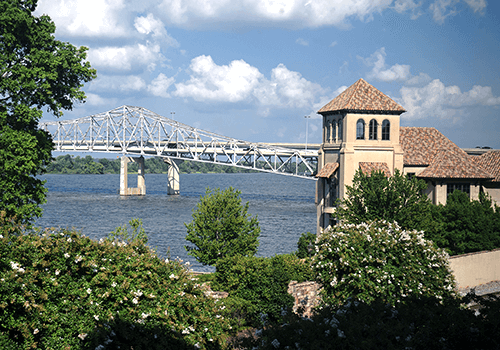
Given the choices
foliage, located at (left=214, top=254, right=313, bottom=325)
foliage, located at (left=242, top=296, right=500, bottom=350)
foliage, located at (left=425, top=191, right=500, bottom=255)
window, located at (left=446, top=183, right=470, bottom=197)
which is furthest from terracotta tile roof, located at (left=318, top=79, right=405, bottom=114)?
foliage, located at (left=242, top=296, right=500, bottom=350)

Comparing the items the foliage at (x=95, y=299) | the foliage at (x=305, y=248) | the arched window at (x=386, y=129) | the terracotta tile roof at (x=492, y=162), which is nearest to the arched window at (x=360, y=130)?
the arched window at (x=386, y=129)

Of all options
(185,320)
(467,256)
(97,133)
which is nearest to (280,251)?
(467,256)

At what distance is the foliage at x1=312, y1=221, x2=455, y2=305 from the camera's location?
20616 mm

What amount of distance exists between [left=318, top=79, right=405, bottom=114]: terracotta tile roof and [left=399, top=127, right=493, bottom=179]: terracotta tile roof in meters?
6.27

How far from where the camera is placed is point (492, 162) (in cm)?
4919

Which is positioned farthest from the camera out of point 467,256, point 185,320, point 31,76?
point 467,256

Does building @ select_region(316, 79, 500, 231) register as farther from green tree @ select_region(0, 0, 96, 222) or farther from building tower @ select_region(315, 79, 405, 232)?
green tree @ select_region(0, 0, 96, 222)

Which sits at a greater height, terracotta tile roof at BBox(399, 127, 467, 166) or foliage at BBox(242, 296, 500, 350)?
terracotta tile roof at BBox(399, 127, 467, 166)

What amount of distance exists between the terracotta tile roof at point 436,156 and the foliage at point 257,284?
20662 mm

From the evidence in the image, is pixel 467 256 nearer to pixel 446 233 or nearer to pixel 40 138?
pixel 446 233

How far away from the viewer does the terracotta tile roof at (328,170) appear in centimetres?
4325

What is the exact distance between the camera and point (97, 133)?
198 meters

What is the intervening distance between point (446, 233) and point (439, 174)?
823 cm

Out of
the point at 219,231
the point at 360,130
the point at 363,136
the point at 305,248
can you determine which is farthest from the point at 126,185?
the point at 219,231
